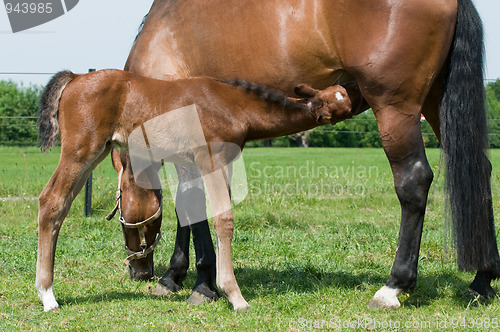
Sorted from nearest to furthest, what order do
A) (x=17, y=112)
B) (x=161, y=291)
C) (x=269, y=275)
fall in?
1. (x=161, y=291)
2. (x=269, y=275)
3. (x=17, y=112)

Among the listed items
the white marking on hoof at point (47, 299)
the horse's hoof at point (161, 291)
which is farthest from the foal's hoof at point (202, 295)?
the white marking on hoof at point (47, 299)

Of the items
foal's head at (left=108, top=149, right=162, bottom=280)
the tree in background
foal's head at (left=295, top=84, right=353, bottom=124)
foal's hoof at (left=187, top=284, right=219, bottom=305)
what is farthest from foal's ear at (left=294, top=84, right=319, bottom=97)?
the tree in background

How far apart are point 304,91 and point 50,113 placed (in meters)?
1.91

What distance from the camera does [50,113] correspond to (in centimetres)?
402

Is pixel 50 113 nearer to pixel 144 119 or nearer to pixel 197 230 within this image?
pixel 144 119

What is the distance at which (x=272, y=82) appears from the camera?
14.4 feet

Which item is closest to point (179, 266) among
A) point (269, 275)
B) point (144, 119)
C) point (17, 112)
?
point (269, 275)

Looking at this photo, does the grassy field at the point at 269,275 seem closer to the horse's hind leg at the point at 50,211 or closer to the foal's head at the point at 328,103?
the horse's hind leg at the point at 50,211

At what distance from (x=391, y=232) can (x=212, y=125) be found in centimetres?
349

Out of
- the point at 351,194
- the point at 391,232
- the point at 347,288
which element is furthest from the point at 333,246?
the point at 351,194

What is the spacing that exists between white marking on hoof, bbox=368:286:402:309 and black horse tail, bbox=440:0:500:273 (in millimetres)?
551

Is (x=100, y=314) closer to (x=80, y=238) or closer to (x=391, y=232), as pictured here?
(x=80, y=238)

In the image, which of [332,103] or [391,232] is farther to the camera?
[391,232]

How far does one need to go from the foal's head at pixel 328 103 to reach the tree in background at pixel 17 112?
20090 millimetres
